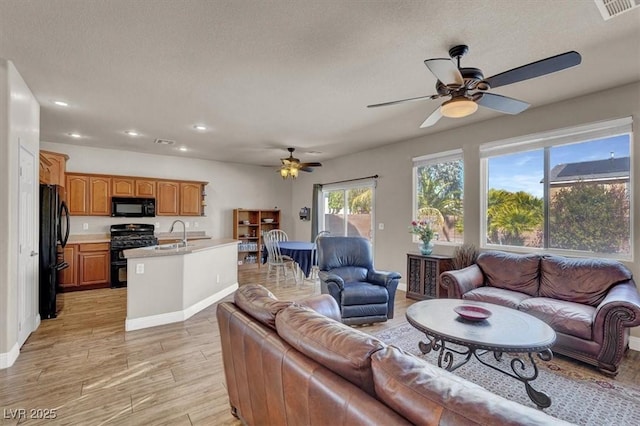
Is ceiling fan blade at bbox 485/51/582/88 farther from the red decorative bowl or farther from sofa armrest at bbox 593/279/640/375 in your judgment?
sofa armrest at bbox 593/279/640/375

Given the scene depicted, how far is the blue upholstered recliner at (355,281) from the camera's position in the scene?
11.6ft

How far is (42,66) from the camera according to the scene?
2750 millimetres

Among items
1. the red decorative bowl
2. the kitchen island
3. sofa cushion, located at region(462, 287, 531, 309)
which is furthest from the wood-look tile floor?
the red decorative bowl

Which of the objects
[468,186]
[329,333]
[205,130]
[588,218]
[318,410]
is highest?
[205,130]

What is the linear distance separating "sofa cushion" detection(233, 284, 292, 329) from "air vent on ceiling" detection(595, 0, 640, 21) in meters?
2.66

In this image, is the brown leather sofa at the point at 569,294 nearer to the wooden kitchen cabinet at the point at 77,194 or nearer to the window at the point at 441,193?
the window at the point at 441,193

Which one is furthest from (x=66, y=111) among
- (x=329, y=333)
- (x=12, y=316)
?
(x=329, y=333)

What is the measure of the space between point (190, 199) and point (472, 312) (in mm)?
6071

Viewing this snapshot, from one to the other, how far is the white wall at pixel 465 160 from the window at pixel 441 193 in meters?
0.13

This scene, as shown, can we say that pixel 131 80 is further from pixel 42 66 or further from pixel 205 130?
pixel 205 130

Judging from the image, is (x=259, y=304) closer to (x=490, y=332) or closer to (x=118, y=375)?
(x=490, y=332)

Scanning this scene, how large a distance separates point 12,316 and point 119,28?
8.82ft

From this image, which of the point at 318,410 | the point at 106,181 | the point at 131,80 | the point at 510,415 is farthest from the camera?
the point at 106,181

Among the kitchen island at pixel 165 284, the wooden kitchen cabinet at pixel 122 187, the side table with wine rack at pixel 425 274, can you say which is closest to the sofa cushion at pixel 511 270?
the side table with wine rack at pixel 425 274
